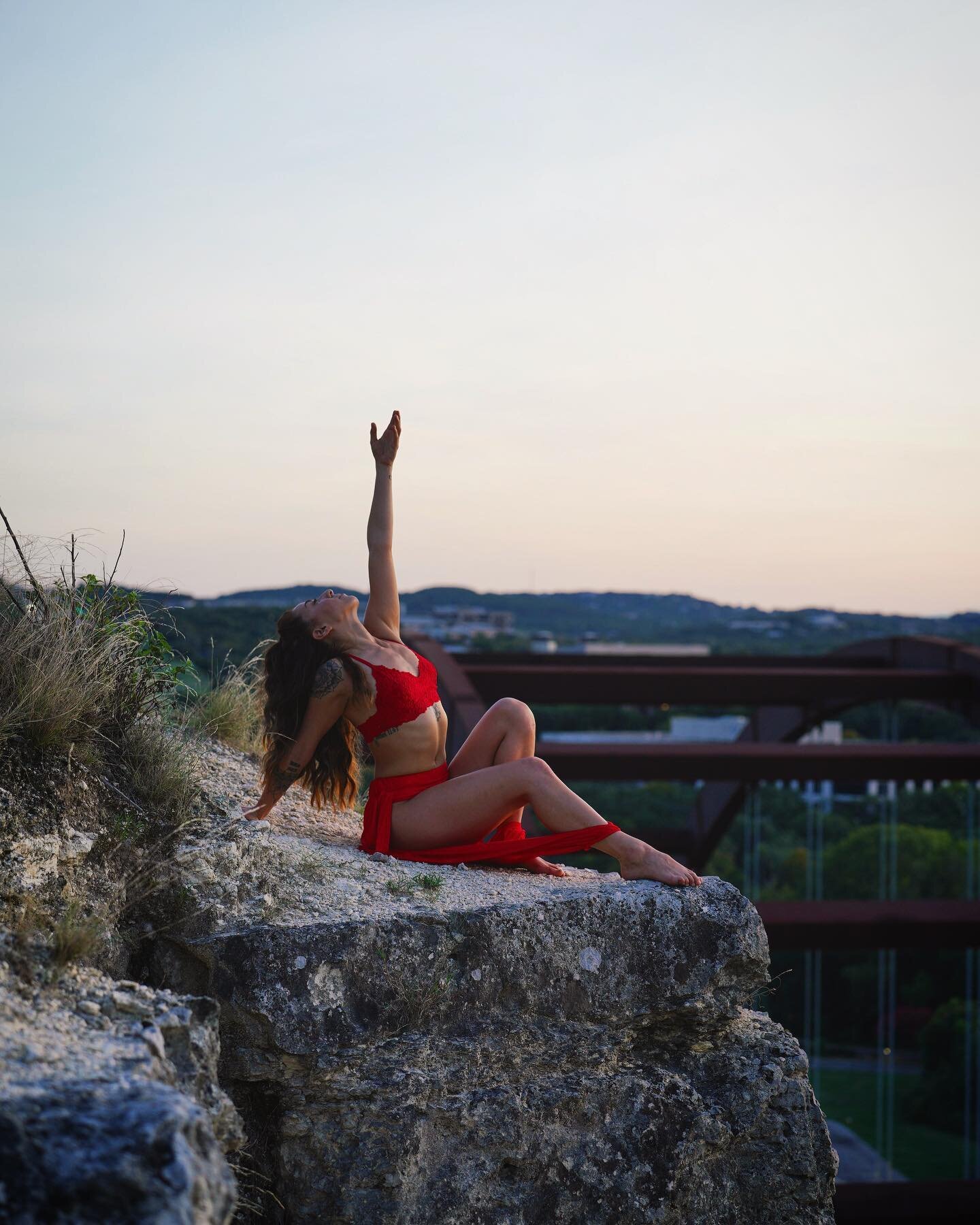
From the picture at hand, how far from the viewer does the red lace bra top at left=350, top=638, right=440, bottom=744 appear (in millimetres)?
4391

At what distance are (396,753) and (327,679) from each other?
395 millimetres

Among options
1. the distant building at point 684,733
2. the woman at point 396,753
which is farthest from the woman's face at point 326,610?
the distant building at point 684,733

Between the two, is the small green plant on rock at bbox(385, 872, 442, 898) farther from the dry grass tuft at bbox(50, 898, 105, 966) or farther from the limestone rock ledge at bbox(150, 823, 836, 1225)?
the dry grass tuft at bbox(50, 898, 105, 966)

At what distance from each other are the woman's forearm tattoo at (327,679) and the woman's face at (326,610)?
12 centimetres

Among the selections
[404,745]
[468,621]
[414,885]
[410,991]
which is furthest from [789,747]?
[468,621]

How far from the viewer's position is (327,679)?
433cm

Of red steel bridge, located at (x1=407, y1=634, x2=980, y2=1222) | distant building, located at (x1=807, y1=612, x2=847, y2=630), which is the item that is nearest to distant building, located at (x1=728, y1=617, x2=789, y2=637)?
distant building, located at (x1=807, y1=612, x2=847, y2=630)

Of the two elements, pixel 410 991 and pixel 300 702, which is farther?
pixel 300 702

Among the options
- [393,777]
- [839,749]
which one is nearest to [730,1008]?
[393,777]

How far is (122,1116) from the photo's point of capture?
6.83 feet

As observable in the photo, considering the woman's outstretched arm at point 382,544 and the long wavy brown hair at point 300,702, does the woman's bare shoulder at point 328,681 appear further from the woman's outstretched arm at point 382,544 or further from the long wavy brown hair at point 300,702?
the woman's outstretched arm at point 382,544

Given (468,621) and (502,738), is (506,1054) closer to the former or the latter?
(502,738)

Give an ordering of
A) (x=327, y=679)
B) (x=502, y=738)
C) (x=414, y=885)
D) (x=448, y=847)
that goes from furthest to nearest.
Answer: (x=502, y=738) < (x=327, y=679) < (x=448, y=847) < (x=414, y=885)

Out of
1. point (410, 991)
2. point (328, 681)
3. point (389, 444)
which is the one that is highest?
point (389, 444)
